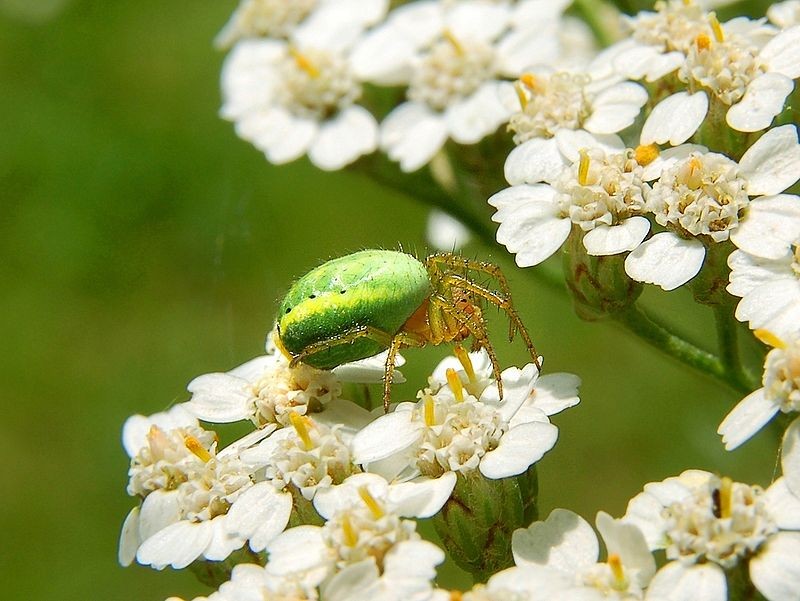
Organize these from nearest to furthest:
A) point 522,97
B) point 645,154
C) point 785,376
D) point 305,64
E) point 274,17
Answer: point 785,376
point 645,154
point 522,97
point 305,64
point 274,17

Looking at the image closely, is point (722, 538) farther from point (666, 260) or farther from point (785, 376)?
point (666, 260)

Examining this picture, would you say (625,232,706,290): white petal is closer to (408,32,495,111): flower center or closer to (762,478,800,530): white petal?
(762,478,800,530): white petal

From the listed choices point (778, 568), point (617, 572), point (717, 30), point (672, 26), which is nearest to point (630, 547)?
point (617, 572)

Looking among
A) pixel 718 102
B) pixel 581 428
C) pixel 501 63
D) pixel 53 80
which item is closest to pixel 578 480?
pixel 581 428

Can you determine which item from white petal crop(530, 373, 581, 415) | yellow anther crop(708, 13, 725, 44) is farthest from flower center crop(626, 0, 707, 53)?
white petal crop(530, 373, 581, 415)

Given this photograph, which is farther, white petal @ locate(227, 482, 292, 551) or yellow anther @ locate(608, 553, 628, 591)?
white petal @ locate(227, 482, 292, 551)

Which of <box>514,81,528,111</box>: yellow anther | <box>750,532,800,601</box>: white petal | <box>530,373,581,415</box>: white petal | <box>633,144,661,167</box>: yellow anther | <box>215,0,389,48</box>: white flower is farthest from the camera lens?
<box>215,0,389,48</box>: white flower

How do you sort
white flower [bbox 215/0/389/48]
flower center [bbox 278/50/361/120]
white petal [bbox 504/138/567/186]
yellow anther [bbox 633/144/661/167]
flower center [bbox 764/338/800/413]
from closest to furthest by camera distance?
flower center [bbox 764/338/800/413]
yellow anther [bbox 633/144/661/167]
white petal [bbox 504/138/567/186]
flower center [bbox 278/50/361/120]
white flower [bbox 215/0/389/48]

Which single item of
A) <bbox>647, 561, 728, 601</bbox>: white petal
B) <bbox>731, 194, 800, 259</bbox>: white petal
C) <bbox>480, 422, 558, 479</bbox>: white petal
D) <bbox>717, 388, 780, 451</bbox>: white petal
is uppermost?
<bbox>731, 194, 800, 259</bbox>: white petal
